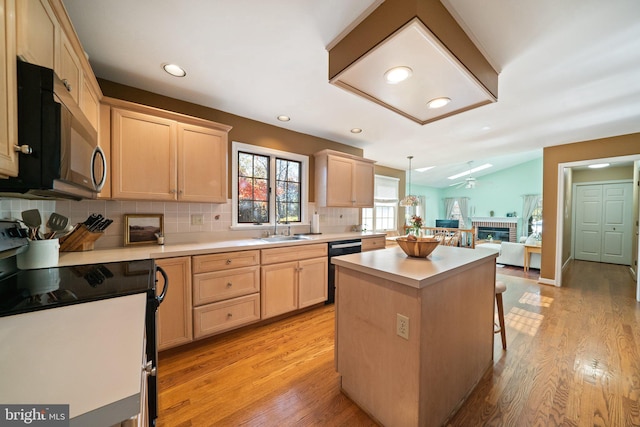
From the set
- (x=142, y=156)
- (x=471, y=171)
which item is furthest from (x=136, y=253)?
(x=471, y=171)

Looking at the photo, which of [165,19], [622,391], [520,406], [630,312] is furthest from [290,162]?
[630,312]

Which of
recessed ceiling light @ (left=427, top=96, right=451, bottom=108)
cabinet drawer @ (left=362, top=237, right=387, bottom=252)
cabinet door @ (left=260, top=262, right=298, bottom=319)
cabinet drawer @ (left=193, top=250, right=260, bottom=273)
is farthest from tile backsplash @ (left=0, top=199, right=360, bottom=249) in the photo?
recessed ceiling light @ (left=427, top=96, right=451, bottom=108)

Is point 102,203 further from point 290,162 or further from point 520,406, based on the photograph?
point 520,406

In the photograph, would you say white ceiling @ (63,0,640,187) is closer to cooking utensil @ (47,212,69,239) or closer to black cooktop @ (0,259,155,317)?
cooking utensil @ (47,212,69,239)

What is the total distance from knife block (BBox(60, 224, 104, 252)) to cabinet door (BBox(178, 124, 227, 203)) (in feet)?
2.34

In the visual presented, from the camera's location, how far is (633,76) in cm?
202

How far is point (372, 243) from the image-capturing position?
3594 mm

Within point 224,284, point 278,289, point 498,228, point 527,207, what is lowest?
point 278,289

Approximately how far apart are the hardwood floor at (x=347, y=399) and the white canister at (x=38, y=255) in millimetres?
1125

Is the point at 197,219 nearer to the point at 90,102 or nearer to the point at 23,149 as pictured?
the point at 90,102

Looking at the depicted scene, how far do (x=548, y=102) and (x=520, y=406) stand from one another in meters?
2.87

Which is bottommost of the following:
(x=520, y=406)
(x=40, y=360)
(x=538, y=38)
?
(x=520, y=406)

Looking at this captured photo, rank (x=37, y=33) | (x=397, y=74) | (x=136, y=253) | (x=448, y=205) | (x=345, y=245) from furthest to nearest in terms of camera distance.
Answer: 1. (x=448, y=205)
2. (x=345, y=245)
3. (x=136, y=253)
4. (x=397, y=74)
5. (x=37, y=33)

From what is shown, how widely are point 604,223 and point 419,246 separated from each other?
7.45 metres
